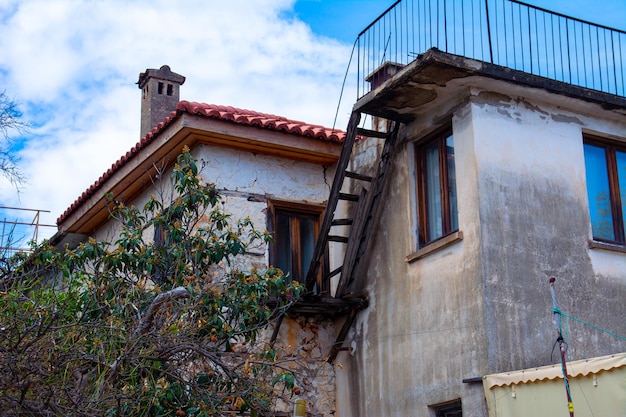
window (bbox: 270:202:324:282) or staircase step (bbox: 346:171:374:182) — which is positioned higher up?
staircase step (bbox: 346:171:374:182)

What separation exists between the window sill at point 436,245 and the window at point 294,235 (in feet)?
7.06

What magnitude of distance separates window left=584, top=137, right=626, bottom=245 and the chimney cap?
914 cm

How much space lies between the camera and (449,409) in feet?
37.6

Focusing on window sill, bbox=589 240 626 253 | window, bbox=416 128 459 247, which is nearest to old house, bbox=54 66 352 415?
window, bbox=416 128 459 247

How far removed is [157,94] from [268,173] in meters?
5.89

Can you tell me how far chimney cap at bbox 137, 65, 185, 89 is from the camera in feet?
63.3

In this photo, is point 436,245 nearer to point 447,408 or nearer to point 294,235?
point 447,408

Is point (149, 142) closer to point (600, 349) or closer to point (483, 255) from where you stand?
point (483, 255)

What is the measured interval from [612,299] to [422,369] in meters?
2.37

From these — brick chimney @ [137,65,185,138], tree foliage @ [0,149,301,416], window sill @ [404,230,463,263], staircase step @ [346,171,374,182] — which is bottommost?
tree foliage @ [0,149,301,416]

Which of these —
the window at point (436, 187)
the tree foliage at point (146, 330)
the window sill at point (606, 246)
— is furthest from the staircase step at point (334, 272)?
the window sill at point (606, 246)

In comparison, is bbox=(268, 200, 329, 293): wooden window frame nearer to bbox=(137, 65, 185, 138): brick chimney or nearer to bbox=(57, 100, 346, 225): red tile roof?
bbox=(57, 100, 346, 225): red tile roof

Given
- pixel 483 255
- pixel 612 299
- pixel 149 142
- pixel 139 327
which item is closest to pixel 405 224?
pixel 483 255

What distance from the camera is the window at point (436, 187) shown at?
40.0 ft
